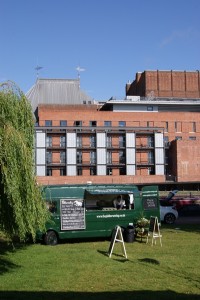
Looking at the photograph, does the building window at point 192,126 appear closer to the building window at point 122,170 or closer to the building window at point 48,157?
the building window at point 122,170

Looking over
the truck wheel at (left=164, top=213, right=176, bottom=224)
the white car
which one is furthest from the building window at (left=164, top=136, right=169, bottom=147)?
the truck wheel at (left=164, top=213, right=176, bottom=224)

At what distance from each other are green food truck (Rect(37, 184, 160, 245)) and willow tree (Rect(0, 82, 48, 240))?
673 centimetres

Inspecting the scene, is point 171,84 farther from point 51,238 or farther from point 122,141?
point 51,238

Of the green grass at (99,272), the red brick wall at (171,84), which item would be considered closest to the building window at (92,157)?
the red brick wall at (171,84)

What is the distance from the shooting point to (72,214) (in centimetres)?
2014

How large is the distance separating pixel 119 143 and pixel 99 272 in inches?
2682

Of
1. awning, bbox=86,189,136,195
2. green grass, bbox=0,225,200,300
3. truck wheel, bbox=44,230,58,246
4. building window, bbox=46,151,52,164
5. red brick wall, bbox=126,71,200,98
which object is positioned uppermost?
red brick wall, bbox=126,71,200,98

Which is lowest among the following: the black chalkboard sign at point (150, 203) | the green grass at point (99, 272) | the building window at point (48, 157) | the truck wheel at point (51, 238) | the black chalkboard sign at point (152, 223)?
the green grass at point (99, 272)

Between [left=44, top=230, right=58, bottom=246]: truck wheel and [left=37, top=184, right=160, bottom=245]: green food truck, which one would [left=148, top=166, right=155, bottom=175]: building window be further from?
[left=44, top=230, right=58, bottom=246]: truck wheel

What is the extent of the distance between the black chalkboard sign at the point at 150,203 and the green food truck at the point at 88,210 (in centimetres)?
39

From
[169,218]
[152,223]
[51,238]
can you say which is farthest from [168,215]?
[51,238]

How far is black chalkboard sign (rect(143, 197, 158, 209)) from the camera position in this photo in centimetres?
2314

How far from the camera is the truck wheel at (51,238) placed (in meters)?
19.7
